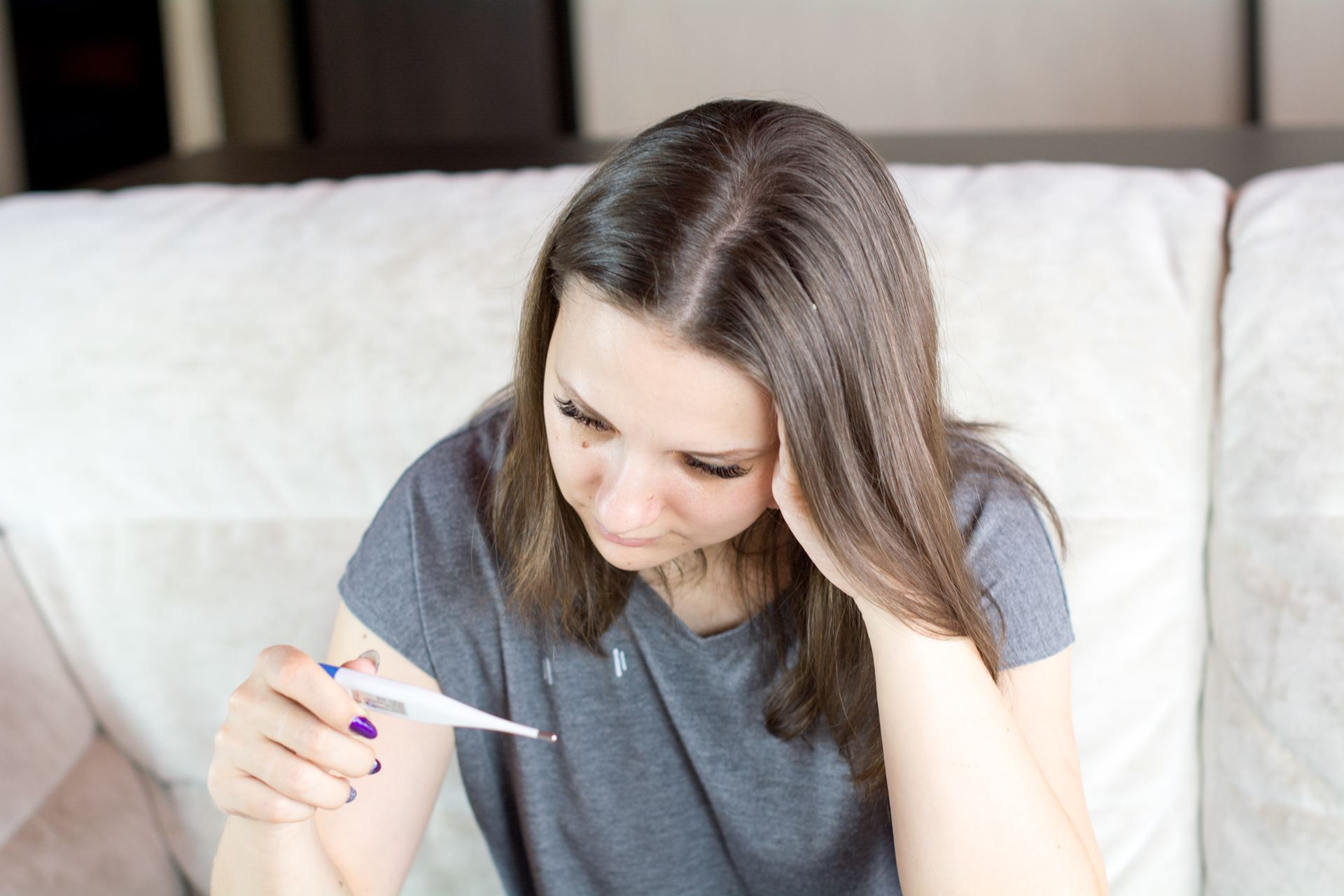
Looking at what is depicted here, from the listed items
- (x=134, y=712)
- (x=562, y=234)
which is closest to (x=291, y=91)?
(x=134, y=712)

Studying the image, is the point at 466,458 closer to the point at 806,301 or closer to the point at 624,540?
the point at 624,540

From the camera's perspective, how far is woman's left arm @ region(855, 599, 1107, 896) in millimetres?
879

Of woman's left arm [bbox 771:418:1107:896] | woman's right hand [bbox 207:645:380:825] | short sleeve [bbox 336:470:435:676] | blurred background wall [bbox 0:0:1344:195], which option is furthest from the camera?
blurred background wall [bbox 0:0:1344:195]

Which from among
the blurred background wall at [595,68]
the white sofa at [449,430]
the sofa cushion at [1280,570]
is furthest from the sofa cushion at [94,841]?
the blurred background wall at [595,68]

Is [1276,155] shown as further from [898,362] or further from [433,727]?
[433,727]

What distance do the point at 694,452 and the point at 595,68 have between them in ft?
7.42

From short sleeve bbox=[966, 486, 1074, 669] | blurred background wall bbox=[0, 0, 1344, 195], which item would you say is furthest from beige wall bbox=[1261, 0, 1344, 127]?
short sleeve bbox=[966, 486, 1074, 669]

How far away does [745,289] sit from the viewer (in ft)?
2.48

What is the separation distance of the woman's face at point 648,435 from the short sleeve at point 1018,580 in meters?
0.21

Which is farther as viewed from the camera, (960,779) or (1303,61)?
(1303,61)

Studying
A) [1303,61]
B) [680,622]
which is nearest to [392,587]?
[680,622]

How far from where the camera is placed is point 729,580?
3.37ft

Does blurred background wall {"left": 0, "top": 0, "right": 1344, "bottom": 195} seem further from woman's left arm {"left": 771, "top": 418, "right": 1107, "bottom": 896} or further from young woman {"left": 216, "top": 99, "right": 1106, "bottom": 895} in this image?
woman's left arm {"left": 771, "top": 418, "right": 1107, "bottom": 896}

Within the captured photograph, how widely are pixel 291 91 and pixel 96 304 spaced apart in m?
1.99
